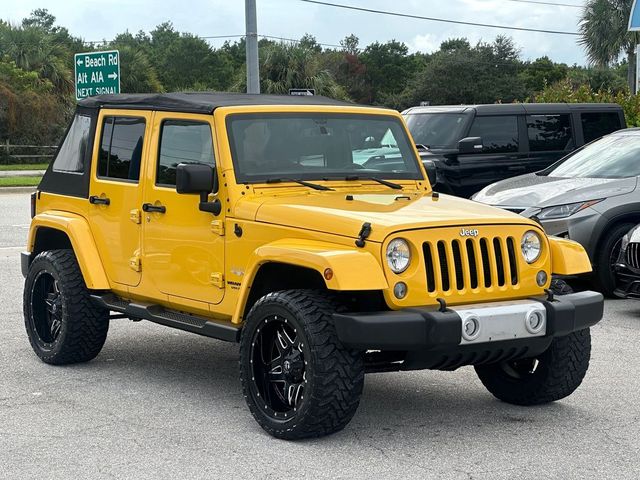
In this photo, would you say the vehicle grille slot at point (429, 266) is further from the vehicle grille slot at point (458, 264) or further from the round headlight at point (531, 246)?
the round headlight at point (531, 246)

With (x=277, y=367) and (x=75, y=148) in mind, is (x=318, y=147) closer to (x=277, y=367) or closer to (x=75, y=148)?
(x=277, y=367)

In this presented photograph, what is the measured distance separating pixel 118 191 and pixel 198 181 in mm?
1234

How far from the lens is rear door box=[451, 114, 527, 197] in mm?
15906

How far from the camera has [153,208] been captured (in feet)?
23.8

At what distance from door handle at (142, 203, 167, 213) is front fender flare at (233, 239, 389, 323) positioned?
1.25 m

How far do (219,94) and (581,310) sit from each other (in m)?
2.93

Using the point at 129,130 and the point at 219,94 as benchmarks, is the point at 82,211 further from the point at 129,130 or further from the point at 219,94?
the point at 219,94

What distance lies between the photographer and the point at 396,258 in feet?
19.3

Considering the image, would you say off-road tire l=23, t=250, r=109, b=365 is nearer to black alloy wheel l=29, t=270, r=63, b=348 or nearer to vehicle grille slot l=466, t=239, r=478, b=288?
black alloy wheel l=29, t=270, r=63, b=348

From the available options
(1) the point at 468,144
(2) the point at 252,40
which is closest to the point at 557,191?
(1) the point at 468,144

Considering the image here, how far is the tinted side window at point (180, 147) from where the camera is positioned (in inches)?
277

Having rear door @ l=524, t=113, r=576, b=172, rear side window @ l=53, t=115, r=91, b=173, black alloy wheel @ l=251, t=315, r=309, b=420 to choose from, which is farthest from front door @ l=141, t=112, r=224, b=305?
rear door @ l=524, t=113, r=576, b=172

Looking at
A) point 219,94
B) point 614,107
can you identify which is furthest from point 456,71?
point 219,94

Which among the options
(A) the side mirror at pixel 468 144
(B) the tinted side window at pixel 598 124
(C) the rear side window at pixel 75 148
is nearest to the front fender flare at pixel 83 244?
(C) the rear side window at pixel 75 148
